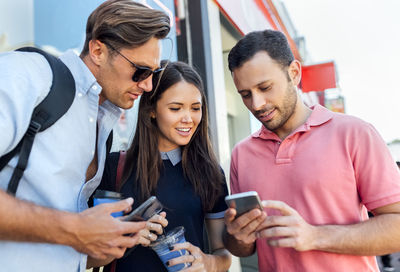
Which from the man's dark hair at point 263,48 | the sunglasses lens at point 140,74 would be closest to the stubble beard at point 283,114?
the man's dark hair at point 263,48

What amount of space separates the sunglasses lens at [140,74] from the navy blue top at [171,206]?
604mm

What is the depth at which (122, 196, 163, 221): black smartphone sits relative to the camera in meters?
1.39

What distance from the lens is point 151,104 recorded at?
235 cm

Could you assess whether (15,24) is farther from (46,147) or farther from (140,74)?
(46,147)

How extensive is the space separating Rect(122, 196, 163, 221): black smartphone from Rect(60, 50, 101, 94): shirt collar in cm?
61

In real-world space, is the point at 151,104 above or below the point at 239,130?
A: above

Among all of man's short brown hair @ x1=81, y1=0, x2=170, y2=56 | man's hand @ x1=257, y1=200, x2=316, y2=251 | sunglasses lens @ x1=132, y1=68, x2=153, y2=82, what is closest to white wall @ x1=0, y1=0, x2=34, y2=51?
man's short brown hair @ x1=81, y1=0, x2=170, y2=56

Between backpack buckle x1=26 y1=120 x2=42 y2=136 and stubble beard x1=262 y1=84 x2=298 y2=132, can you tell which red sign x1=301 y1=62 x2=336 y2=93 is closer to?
stubble beard x1=262 y1=84 x2=298 y2=132

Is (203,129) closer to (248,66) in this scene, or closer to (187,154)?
(187,154)

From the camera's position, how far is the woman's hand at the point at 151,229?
4.81ft

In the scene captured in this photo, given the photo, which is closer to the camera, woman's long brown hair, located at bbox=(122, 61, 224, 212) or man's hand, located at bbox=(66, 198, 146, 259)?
man's hand, located at bbox=(66, 198, 146, 259)

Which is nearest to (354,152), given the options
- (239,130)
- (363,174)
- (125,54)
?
(363,174)

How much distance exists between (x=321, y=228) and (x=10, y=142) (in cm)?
137

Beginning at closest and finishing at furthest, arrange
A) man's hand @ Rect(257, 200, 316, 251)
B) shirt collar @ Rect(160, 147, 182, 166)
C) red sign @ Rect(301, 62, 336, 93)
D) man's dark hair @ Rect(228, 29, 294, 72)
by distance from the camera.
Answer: man's hand @ Rect(257, 200, 316, 251), man's dark hair @ Rect(228, 29, 294, 72), shirt collar @ Rect(160, 147, 182, 166), red sign @ Rect(301, 62, 336, 93)
